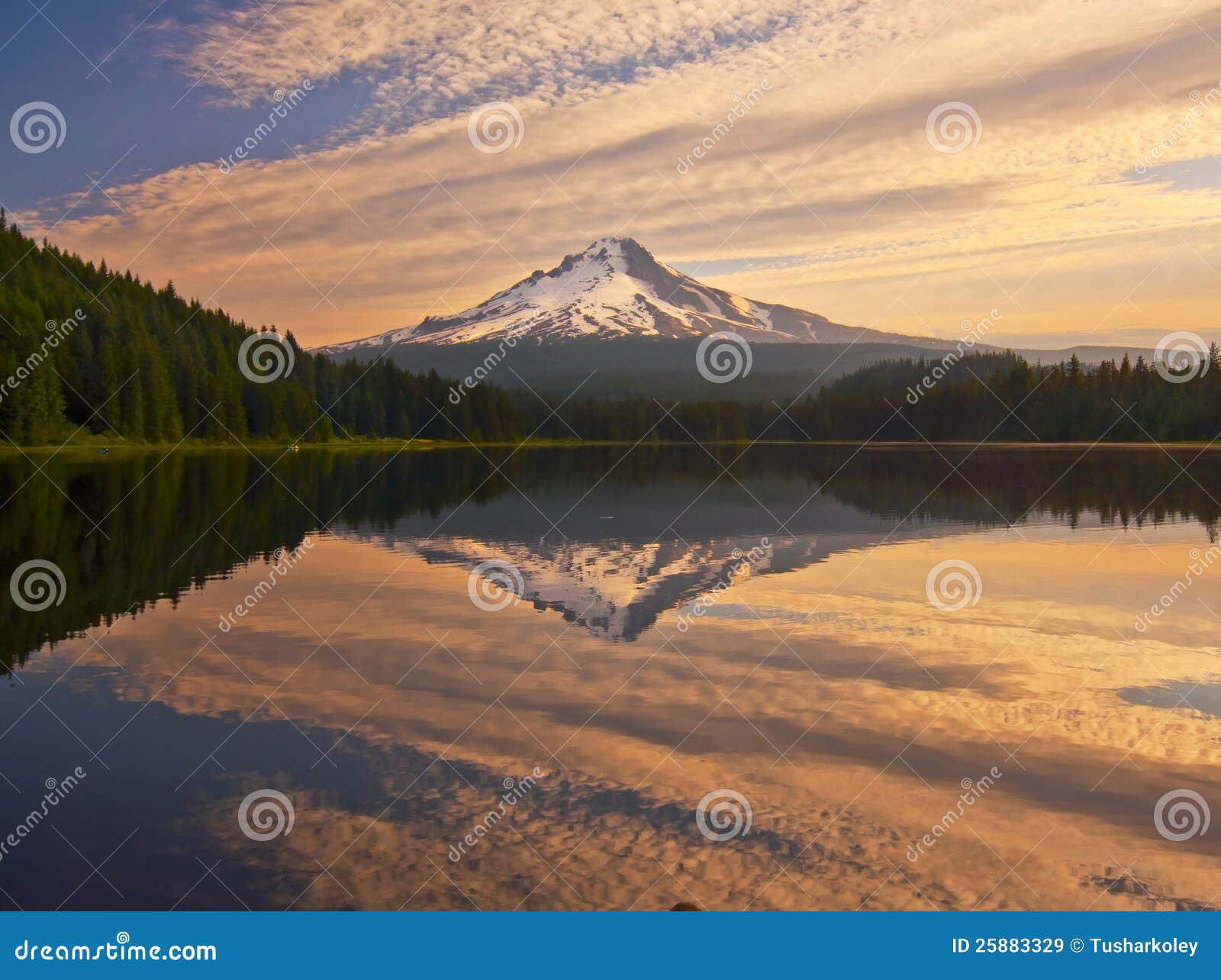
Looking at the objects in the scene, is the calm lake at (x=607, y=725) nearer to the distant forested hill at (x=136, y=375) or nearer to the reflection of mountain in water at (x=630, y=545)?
the reflection of mountain in water at (x=630, y=545)

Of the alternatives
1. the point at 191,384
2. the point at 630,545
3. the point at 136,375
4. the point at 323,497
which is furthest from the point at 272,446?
the point at 630,545

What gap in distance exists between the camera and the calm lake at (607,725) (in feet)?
31.4

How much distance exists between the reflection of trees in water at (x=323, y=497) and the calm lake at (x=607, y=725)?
1.47 ft

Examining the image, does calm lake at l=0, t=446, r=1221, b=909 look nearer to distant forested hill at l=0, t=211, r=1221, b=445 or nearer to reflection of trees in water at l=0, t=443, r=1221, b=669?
reflection of trees in water at l=0, t=443, r=1221, b=669

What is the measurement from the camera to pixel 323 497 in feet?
170

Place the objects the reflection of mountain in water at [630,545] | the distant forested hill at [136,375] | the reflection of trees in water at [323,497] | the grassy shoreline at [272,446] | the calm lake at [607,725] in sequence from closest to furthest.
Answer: the calm lake at [607,725]
the reflection of mountain in water at [630,545]
the reflection of trees in water at [323,497]
the grassy shoreline at [272,446]
the distant forested hill at [136,375]

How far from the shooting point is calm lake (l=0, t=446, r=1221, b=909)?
31.4ft

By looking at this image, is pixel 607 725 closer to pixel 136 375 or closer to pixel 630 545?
pixel 630 545

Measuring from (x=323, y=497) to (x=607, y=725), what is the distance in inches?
1617

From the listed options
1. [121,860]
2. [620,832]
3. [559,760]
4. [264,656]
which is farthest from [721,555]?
[121,860]

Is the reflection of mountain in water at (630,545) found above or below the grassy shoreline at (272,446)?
below

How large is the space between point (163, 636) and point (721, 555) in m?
16.4

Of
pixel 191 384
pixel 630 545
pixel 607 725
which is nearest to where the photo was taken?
pixel 607 725

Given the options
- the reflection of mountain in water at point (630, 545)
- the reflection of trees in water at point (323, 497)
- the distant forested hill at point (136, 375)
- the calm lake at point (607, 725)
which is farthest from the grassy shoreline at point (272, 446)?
the calm lake at point (607, 725)
